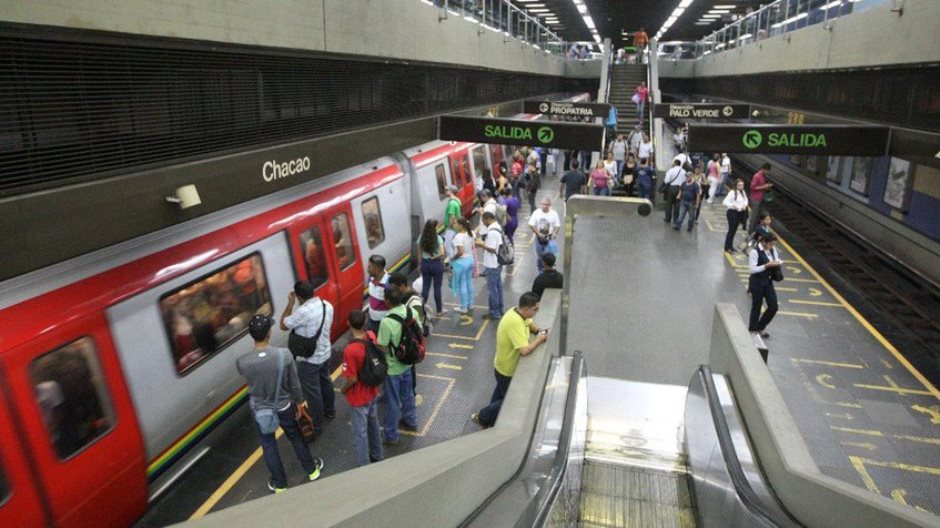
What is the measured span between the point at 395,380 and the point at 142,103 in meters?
3.27

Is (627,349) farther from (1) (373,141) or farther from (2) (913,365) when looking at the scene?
(1) (373,141)

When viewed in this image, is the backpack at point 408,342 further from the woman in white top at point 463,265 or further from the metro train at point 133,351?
the woman in white top at point 463,265

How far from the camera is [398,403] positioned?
6.05m

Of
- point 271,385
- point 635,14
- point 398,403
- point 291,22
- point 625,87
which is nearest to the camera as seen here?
point 271,385

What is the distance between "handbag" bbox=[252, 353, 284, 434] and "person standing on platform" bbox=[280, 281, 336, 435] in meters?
0.88

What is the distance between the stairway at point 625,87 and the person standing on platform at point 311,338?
2224 centimetres

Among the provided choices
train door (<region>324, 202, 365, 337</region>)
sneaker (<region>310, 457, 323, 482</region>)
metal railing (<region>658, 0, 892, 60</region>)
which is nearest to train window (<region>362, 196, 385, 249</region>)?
train door (<region>324, 202, 365, 337</region>)

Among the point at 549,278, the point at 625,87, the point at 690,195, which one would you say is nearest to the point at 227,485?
the point at 549,278

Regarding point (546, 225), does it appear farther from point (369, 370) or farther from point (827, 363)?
point (369, 370)

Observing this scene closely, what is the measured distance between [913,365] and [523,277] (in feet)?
19.7

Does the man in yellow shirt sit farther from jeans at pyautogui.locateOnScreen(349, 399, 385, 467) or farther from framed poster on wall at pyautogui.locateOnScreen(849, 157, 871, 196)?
framed poster on wall at pyautogui.locateOnScreen(849, 157, 871, 196)

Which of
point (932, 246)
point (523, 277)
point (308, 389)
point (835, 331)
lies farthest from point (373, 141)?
point (932, 246)

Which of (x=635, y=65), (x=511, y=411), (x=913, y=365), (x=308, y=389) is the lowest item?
(x=913, y=365)

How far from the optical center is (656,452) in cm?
561
